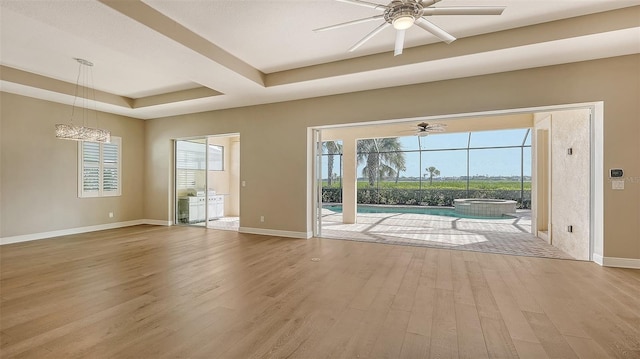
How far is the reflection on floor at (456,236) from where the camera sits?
15.9 ft

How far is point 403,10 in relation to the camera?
243 centimetres

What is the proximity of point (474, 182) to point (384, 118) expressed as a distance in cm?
898

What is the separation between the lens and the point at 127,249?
190 inches

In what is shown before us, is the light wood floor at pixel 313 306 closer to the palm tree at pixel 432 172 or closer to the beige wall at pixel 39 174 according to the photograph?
the beige wall at pixel 39 174

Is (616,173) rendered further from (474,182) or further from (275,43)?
(474,182)

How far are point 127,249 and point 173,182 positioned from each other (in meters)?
2.94

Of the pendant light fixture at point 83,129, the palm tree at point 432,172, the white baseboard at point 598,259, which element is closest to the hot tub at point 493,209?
the palm tree at point 432,172

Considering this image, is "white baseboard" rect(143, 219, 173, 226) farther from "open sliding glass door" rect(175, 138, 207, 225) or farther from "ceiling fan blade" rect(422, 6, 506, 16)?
"ceiling fan blade" rect(422, 6, 506, 16)

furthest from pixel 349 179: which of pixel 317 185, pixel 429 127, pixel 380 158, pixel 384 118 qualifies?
pixel 380 158

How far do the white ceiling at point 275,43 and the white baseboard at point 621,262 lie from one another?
272cm

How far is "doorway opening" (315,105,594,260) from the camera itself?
453 centimetres

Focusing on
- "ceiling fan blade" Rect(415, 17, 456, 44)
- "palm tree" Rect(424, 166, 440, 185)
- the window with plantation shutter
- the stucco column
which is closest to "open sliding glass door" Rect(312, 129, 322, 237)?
the stucco column

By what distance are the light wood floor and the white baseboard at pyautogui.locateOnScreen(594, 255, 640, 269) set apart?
0.65 ft

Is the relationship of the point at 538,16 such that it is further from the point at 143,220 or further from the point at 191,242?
the point at 143,220
